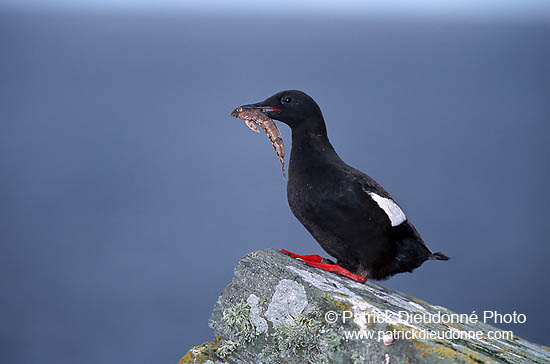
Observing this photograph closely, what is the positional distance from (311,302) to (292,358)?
0.35m

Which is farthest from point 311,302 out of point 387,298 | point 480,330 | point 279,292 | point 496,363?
point 480,330

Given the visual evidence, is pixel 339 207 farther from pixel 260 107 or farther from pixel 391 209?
pixel 260 107

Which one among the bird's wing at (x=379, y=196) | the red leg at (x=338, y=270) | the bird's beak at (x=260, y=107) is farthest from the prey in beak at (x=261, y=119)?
the red leg at (x=338, y=270)

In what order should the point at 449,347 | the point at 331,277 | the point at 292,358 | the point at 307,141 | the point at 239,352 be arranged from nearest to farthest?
1. the point at 449,347
2. the point at 292,358
3. the point at 239,352
4. the point at 331,277
5. the point at 307,141

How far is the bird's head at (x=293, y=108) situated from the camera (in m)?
3.74

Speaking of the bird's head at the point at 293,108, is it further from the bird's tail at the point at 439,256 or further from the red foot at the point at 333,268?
the bird's tail at the point at 439,256

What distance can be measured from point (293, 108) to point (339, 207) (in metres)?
0.82

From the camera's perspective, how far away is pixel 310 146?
Result: 3760 mm

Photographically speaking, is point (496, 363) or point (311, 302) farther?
point (311, 302)

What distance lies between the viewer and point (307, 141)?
12.4 ft

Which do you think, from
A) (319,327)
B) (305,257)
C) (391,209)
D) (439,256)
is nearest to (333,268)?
(305,257)

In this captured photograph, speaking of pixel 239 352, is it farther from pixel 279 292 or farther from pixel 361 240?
pixel 361 240

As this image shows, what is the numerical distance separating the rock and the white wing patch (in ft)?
1.83

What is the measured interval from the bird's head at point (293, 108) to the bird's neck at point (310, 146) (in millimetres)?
52
